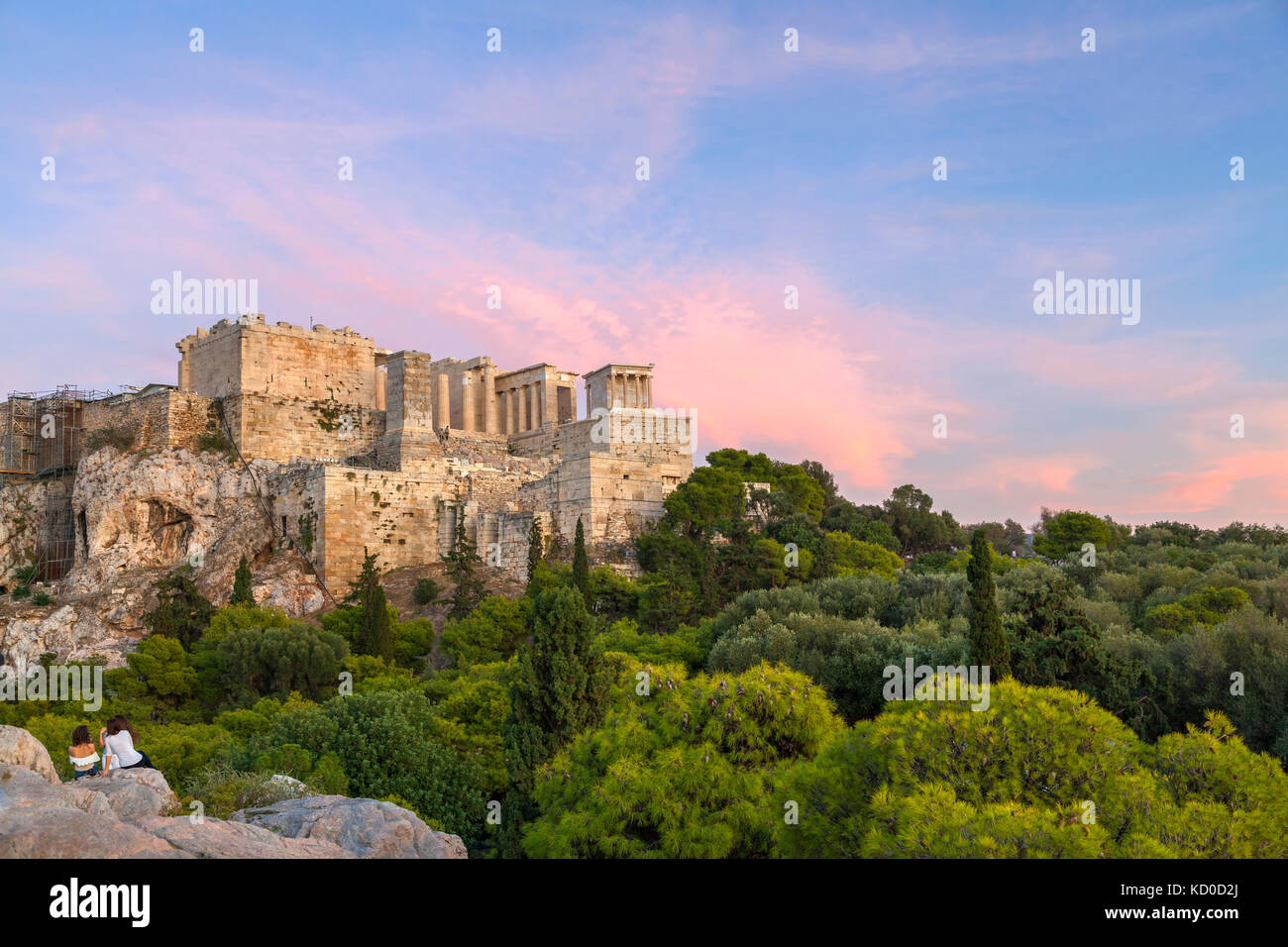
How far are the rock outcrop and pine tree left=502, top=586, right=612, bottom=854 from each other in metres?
6.00

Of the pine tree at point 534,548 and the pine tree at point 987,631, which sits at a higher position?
the pine tree at point 534,548

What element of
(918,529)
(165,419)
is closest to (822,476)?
(918,529)

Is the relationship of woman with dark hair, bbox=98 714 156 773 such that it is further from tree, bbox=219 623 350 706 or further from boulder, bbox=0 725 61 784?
tree, bbox=219 623 350 706

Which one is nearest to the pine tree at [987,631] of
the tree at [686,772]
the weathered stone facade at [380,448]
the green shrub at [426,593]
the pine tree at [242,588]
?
the tree at [686,772]

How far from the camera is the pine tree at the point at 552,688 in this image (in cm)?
1777

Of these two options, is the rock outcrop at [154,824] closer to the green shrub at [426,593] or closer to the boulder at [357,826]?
the boulder at [357,826]

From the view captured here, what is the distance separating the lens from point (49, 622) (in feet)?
114

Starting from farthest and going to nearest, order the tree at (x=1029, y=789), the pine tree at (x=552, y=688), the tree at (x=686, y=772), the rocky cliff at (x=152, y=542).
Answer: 1. the rocky cliff at (x=152, y=542)
2. the pine tree at (x=552, y=688)
3. the tree at (x=686, y=772)
4. the tree at (x=1029, y=789)

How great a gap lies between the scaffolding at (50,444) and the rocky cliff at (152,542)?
77.4 inches

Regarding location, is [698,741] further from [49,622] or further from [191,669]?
[49,622]

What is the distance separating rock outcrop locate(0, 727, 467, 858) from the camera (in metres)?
6.65

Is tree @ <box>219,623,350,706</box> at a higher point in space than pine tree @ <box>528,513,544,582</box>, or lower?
lower

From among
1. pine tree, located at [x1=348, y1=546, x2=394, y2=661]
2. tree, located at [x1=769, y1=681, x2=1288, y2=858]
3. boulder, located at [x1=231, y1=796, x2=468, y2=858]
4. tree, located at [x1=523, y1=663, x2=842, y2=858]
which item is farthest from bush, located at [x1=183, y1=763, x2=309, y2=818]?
pine tree, located at [x1=348, y1=546, x2=394, y2=661]
